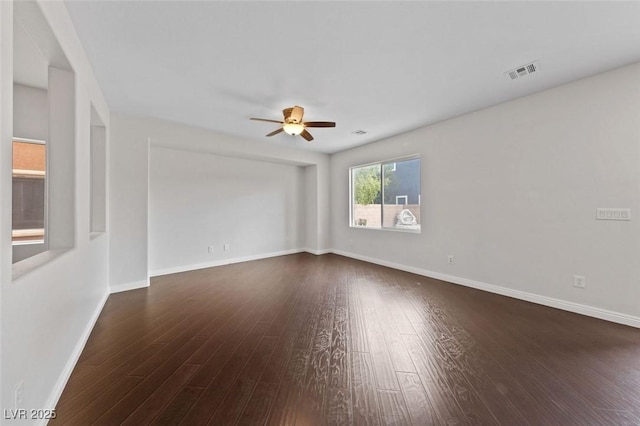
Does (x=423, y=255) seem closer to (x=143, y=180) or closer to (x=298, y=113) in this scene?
(x=298, y=113)

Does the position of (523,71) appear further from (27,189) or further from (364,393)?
(27,189)

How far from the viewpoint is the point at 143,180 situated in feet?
12.4

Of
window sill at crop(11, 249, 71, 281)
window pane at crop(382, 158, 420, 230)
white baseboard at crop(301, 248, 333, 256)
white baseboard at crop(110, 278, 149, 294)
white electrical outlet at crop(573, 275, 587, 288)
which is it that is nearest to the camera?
window sill at crop(11, 249, 71, 281)

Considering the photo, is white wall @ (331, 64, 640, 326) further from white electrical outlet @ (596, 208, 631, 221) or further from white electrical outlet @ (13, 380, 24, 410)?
white electrical outlet @ (13, 380, 24, 410)

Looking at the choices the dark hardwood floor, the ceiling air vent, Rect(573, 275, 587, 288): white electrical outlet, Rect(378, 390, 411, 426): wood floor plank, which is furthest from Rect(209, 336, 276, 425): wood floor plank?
the ceiling air vent

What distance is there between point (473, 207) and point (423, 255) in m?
1.20

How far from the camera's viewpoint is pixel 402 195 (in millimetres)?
4934

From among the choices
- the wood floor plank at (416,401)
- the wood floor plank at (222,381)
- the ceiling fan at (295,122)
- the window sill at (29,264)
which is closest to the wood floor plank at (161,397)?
the wood floor plank at (222,381)

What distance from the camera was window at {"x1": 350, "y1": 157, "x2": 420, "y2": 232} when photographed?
471cm

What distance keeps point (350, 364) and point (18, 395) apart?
1866 mm

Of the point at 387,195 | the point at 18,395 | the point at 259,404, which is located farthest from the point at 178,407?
the point at 387,195

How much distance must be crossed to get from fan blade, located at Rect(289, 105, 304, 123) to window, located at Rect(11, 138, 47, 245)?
3278 millimetres

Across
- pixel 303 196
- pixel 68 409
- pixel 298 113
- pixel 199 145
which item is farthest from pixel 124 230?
pixel 303 196

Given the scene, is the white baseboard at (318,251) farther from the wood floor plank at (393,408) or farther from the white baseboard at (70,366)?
the wood floor plank at (393,408)
